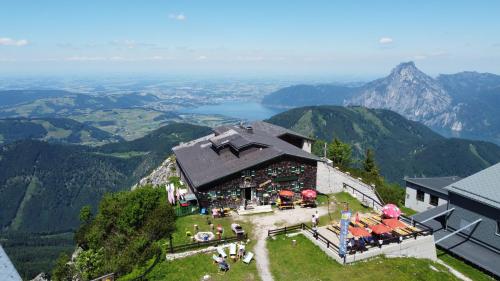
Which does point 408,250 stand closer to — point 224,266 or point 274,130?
point 224,266

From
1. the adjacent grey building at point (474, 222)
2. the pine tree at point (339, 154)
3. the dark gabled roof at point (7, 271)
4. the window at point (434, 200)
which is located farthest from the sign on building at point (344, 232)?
the pine tree at point (339, 154)

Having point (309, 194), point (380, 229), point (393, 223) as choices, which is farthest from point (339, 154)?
point (380, 229)

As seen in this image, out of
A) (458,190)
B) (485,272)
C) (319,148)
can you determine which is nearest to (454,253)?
(485,272)

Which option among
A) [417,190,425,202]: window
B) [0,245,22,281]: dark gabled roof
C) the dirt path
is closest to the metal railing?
the dirt path

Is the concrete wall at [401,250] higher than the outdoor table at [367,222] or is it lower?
lower

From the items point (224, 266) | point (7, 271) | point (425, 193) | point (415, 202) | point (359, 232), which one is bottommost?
point (415, 202)

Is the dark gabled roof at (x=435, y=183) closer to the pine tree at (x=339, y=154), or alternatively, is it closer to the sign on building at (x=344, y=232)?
the sign on building at (x=344, y=232)
